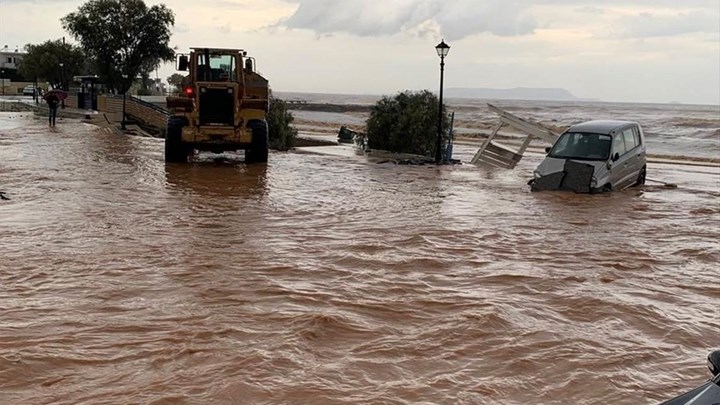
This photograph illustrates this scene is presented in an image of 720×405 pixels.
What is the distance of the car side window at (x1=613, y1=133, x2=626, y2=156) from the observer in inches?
587

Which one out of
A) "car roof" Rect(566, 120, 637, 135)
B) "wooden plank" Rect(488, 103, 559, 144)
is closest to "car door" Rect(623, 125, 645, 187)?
"car roof" Rect(566, 120, 637, 135)

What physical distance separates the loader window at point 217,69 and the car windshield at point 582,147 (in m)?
8.42

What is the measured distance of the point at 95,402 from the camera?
4082 mm

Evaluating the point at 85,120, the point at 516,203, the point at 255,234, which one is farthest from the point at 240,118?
the point at 85,120

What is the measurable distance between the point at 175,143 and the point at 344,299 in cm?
1288

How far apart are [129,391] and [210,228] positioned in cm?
539

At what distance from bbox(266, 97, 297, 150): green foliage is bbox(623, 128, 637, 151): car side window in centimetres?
1490

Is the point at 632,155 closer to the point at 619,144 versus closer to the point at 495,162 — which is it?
the point at 619,144

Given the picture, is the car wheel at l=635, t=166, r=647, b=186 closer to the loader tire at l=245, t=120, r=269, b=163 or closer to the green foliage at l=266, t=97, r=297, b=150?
the loader tire at l=245, t=120, r=269, b=163

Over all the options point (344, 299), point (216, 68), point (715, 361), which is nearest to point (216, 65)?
point (216, 68)

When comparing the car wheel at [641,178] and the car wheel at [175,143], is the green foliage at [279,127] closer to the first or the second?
the car wheel at [175,143]

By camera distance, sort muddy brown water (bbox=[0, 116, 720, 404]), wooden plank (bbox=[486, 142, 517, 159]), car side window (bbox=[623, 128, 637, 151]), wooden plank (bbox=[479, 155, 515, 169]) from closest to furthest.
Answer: muddy brown water (bbox=[0, 116, 720, 404]) < car side window (bbox=[623, 128, 637, 151]) < wooden plank (bbox=[479, 155, 515, 169]) < wooden plank (bbox=[486, 142, 517, 159])

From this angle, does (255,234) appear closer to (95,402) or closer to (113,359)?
(113,359)

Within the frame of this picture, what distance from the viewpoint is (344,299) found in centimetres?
630
